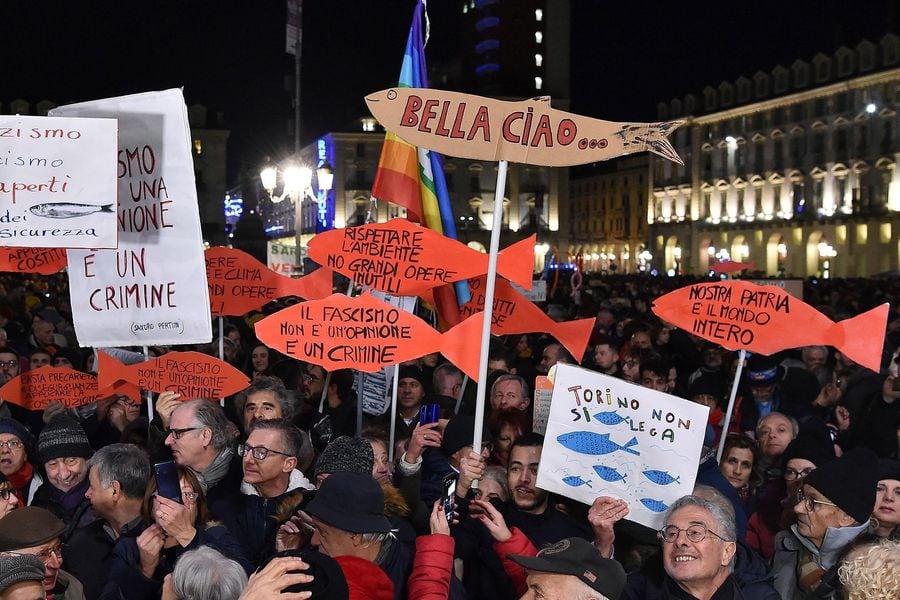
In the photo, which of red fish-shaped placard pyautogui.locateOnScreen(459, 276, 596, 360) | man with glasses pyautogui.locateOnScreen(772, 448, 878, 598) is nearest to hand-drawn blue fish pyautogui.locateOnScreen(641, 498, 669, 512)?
man with glasses pyautogui.locateOnScreen(772, 448, 878, 598)

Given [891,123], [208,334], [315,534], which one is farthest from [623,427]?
[891,123]

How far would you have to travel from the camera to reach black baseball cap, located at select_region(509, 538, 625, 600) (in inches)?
122

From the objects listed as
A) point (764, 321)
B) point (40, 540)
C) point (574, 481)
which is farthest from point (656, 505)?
point (40, 540)

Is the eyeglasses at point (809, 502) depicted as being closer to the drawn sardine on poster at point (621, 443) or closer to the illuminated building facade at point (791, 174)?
the drawn sardine on poster at point (621, 443)

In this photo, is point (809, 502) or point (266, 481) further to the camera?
point (266, 481)

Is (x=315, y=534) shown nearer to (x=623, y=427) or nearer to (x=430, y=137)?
(x=623, y=427)

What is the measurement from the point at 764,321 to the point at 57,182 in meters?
3.80

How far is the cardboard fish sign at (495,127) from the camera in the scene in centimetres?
479

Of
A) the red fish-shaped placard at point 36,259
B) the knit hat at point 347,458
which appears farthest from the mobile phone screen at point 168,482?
the red fish-shaped placard at point 36,259

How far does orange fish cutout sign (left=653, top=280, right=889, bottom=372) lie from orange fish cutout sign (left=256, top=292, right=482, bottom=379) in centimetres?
168

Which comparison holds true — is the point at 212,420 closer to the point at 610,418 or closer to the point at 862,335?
the point at 610,418

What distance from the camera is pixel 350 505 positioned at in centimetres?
334

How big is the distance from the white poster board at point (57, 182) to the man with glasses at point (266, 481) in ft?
4.13

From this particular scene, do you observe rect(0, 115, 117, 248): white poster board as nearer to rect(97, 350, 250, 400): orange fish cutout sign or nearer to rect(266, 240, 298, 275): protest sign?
rect(97, 350, 250, 400): orange fish cutout sign
